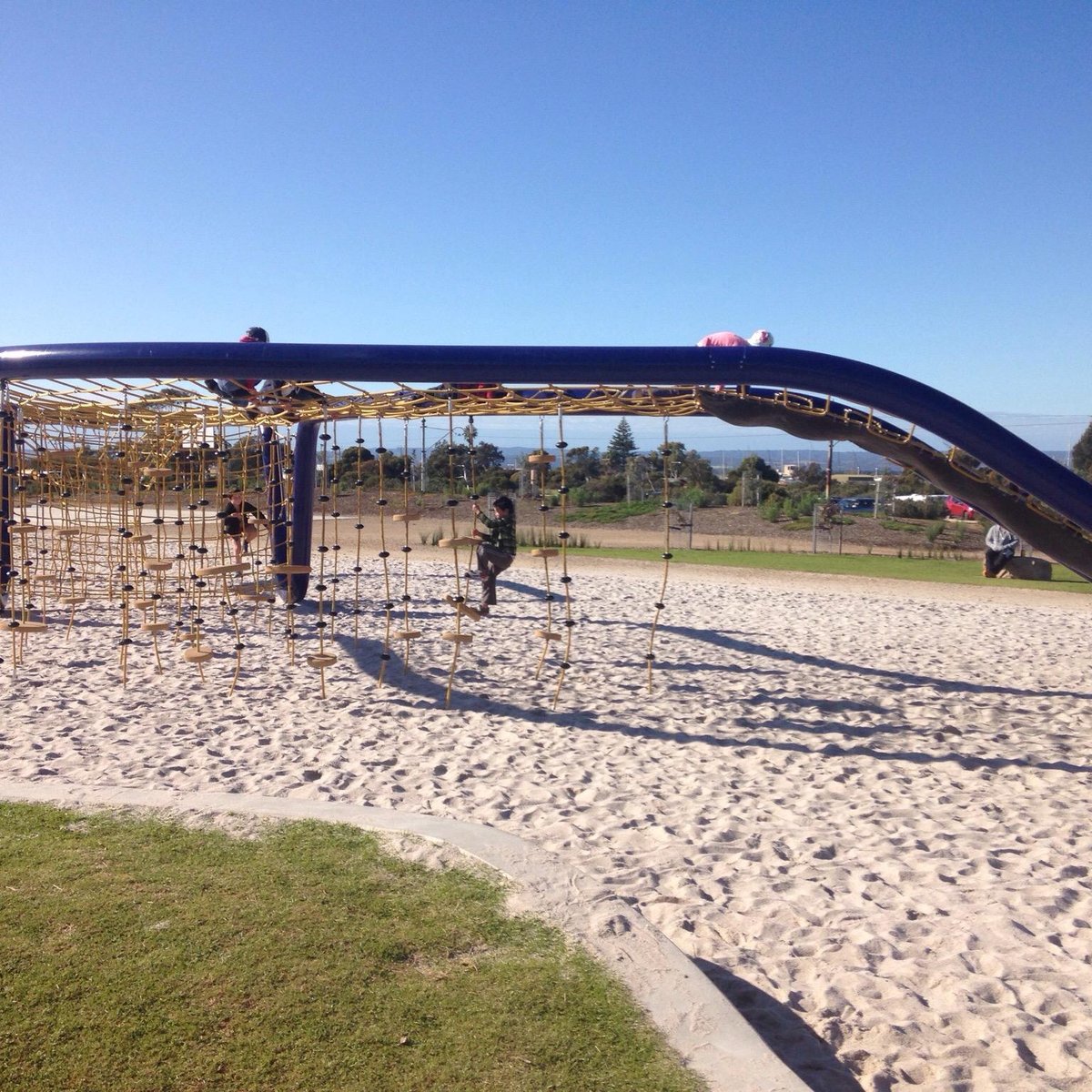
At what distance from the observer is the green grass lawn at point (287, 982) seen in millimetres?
2830

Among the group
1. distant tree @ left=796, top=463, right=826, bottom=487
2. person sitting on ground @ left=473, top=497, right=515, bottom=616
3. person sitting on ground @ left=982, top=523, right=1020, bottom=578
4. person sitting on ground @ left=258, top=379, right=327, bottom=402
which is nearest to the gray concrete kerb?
person sitting on ground @ left=258, top=379, right=327, bottom=402

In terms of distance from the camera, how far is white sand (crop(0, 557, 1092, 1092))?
11.7 ft

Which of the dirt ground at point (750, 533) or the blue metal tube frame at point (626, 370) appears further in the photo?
the dirt ground at point (750, 533)

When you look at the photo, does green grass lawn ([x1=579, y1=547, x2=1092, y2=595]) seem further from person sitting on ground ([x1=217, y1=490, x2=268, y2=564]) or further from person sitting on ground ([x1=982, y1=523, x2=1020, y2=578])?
person sitting on ground ([x1=217, y1=490, x2=268, y2=564])

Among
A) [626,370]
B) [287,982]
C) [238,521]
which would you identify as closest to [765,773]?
[626,370]

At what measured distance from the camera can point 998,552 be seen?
16641 mm

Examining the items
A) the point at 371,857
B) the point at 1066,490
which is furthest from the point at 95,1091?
the point at 1066,490

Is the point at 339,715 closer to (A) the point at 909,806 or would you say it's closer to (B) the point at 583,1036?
(A) the point at 909,806

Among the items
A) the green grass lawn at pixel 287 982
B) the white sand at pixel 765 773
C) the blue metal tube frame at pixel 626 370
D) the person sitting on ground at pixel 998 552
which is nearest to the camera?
the green grass lawn at pixel 287 982

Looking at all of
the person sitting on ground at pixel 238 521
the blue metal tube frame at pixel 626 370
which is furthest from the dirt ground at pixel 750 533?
the blue metal tube frame at pixel 626 370

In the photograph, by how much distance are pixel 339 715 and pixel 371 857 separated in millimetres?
3001

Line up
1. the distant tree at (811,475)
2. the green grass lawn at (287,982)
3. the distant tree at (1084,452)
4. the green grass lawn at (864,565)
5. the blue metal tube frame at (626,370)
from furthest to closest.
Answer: the distant tree at (811,475) < the distant tree at (1084,452) < the green grass lawn at (864,565) < the blue metal tube frame at (626,370) < the green grass lawn at (287,982)

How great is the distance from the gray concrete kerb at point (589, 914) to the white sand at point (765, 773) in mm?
258

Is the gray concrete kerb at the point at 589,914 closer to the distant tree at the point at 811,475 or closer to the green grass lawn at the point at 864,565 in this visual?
the green grass lawn at the point at 864,565
